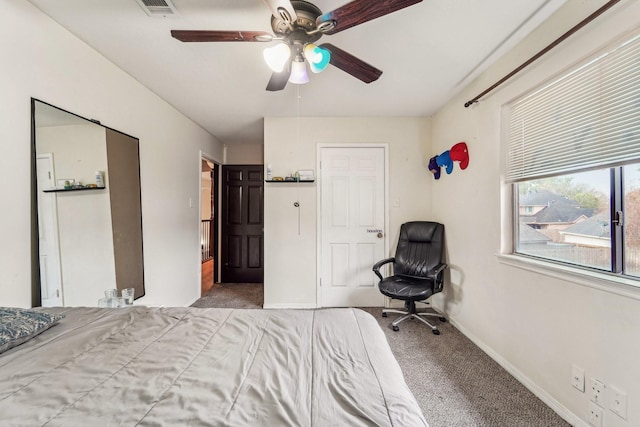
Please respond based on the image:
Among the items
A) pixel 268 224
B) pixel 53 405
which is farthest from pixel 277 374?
pixel 268 224

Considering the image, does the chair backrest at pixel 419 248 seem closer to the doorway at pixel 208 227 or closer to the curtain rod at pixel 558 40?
the curtain rod at pixel 558 40

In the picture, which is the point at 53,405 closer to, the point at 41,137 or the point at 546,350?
the point at 41,137

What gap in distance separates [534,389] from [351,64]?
7.93ft

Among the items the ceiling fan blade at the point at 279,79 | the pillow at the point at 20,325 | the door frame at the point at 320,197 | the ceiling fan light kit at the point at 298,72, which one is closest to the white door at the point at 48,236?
the pillow at the point at 20,325

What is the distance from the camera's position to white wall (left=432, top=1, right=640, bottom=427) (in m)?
1.25

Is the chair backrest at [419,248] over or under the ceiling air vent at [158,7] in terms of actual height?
under

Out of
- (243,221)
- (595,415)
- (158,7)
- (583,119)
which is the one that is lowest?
(595,415)

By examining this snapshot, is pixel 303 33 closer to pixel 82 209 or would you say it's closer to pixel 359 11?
pixel 359 11

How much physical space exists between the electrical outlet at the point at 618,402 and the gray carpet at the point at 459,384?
33 centimetres

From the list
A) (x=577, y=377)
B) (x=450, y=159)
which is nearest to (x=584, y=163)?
(x=577, y=377)

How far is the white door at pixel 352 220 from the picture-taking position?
10.7 ft

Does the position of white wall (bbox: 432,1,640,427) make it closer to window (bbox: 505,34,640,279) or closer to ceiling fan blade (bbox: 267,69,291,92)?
window (bbox: 505,34,640,279)

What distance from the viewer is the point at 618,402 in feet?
4.07

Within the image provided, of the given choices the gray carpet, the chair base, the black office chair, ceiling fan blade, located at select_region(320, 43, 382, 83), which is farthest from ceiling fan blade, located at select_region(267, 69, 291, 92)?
the chair base
